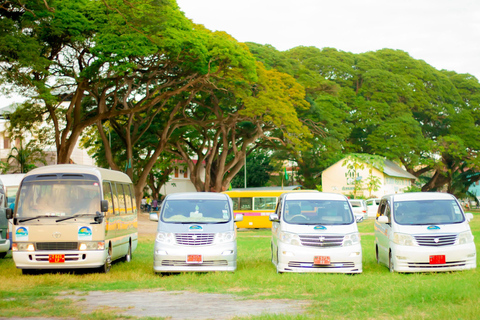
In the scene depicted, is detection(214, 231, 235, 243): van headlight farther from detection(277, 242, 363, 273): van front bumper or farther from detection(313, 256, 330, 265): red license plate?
detection(313, 256, 330, 265): red license plate

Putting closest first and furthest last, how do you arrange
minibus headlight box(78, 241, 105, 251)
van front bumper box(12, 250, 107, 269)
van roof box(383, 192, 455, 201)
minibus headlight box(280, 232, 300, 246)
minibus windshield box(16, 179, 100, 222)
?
minibus headlight box(280, 232, 300, 246) < van front bumper box(12, 250, 107, 269) < minibus headlight box(78, 241, 105, 251) < minibus windshield box(16, 179, 100, 222) < van roof box(383, 192, 455, 201)

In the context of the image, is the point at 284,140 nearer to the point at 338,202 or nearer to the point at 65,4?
the point at 65,4

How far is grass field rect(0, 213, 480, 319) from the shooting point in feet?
28.9

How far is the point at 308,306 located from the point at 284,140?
3702 centimetres

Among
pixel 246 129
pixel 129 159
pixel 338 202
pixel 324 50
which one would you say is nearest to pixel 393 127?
pixel 324 50

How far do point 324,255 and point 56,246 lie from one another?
5.82 metres

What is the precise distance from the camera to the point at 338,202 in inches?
579

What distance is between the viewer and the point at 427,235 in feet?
43.7

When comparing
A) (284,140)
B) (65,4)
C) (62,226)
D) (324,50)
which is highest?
(324,50)

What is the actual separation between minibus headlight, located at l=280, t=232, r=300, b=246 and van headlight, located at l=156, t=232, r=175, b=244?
2362 mm

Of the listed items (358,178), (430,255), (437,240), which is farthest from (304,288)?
(358,178)

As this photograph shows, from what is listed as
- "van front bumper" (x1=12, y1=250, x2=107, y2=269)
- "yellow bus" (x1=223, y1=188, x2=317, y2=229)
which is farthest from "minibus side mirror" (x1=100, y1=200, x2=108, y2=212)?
"yellow bus" (x1=223, y1=188, x2=317, y2=229)

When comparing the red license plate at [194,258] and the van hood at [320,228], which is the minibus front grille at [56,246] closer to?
the red license plate at [194,258]

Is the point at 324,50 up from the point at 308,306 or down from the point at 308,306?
up
